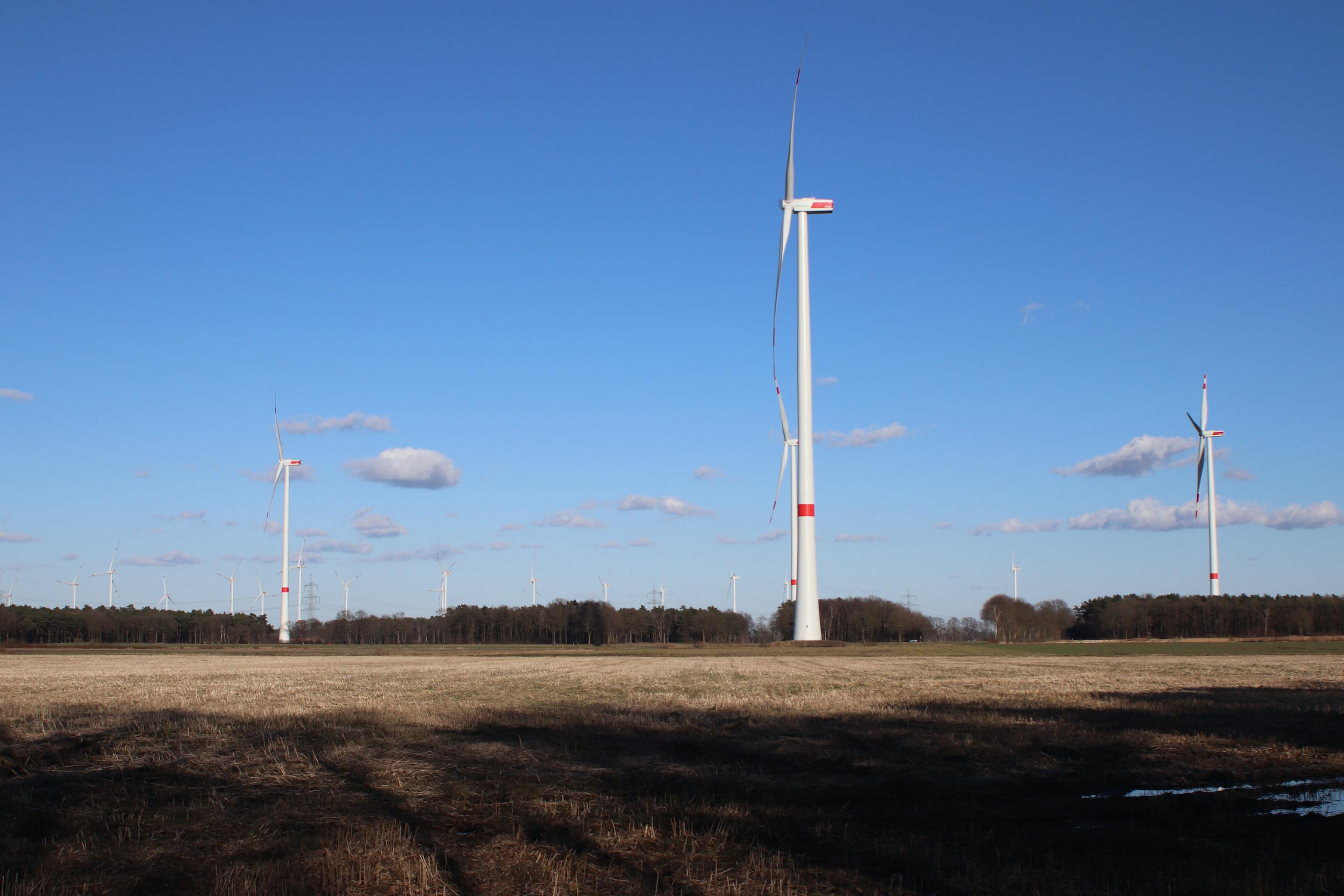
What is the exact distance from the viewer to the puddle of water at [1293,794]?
12.0 metres

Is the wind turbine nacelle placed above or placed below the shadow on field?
above

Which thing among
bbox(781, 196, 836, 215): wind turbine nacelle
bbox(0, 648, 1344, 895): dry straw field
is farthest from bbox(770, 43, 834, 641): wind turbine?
bbox(0, 648, 1344, 895): dry straw field

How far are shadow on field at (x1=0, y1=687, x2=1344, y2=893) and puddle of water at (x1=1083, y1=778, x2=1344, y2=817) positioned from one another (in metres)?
0.38

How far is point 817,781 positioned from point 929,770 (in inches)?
80.1

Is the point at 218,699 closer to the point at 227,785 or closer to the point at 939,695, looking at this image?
the point at 227,785

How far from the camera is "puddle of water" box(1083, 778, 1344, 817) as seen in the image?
1198 cm

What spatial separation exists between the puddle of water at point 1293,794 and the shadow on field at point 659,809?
0.38 m

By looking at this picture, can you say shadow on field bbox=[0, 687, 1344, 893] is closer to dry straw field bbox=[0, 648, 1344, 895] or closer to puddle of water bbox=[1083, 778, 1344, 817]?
dry straw field bbox=[0, 648, 1344, 895]

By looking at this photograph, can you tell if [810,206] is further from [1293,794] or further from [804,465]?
[1293,794]

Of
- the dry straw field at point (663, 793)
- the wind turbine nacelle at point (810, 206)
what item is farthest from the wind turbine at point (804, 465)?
the dry straw field at point (663, 793)

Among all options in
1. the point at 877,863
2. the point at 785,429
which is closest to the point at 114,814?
the point at 877,863

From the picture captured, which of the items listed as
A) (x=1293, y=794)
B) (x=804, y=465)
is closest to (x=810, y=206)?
(x=804, y=465)

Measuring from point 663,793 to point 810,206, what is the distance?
7891 centimetres

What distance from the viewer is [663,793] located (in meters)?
13.3
